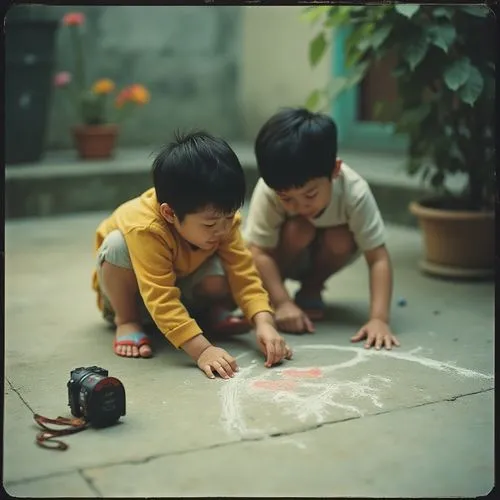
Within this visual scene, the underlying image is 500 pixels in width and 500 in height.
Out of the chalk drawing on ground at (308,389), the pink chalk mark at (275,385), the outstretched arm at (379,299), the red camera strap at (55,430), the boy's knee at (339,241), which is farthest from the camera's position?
the boy's knee at (339,241)

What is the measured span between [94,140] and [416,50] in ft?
8.15

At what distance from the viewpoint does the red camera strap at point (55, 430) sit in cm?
154

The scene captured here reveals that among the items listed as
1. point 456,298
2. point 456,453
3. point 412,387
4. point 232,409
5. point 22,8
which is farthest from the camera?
point 22,8

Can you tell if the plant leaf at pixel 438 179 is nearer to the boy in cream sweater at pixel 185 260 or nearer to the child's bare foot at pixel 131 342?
the boy in cream sweater at pixel 185 260

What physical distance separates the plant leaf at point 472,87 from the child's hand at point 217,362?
3.72ft

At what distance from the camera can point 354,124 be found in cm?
485

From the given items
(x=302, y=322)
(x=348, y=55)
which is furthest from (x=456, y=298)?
(x=348, y=55)

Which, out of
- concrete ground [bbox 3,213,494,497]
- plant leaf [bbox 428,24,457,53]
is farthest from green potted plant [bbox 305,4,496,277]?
concrete ground [bbox 3,213,494,497]

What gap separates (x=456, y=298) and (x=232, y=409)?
1.20m

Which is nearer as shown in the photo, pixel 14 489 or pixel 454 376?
pixel 14 489

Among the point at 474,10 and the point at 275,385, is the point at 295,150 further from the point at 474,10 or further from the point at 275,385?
the point at 474,10

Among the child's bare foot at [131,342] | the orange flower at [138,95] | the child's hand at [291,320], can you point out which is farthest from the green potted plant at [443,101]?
the orange flower at [138,95]

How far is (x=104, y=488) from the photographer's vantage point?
1370 millimetres

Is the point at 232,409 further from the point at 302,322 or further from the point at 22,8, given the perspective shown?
the point at 22,8
